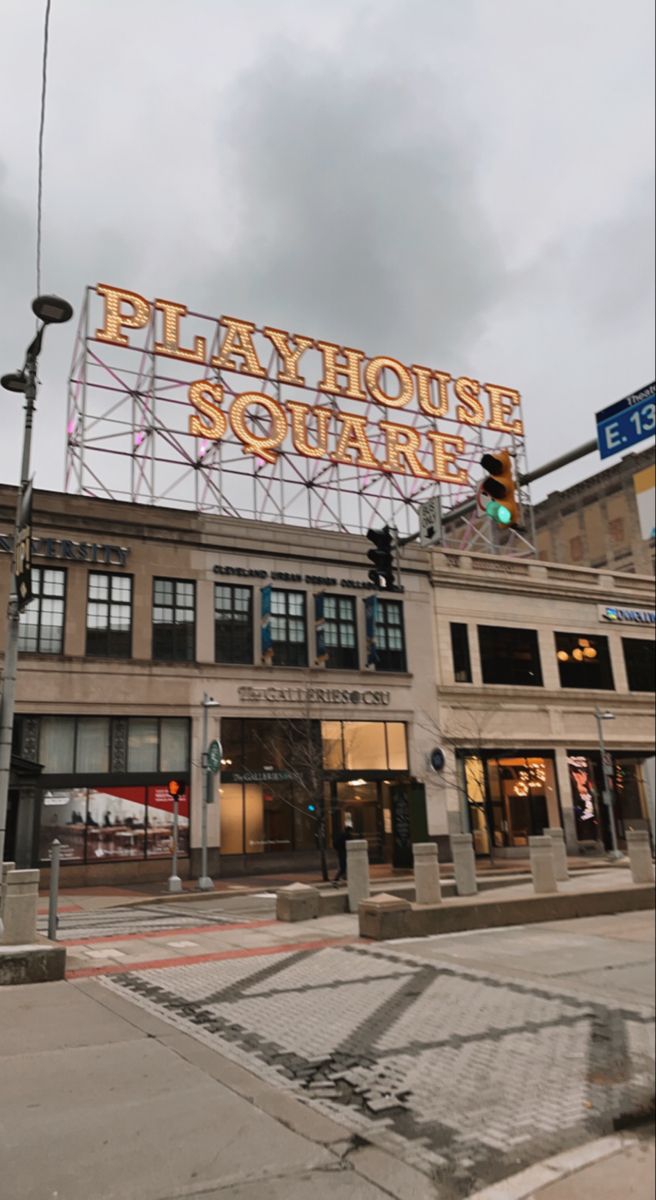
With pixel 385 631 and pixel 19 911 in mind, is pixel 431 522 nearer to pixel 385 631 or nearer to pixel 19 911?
pixel 19 911

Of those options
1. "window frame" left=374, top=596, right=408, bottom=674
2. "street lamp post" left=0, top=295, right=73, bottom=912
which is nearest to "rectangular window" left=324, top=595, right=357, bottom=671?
"window frame" left=374, top=596, right=408, bottom=674

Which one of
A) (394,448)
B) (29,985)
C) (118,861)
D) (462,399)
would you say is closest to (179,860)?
(118,861)

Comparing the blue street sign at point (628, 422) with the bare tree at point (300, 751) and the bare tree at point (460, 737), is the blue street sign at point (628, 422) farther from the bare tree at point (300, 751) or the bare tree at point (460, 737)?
the bare tree at point (460, 737)

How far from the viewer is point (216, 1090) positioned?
671 cm

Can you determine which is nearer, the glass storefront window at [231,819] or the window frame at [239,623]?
the glass storefront window at [231,819]

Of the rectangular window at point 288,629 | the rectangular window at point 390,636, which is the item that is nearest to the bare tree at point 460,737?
the rectangular window at point 390,636

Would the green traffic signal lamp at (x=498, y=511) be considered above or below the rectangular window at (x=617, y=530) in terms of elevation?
below

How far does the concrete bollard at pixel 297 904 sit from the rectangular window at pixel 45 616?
1503cm

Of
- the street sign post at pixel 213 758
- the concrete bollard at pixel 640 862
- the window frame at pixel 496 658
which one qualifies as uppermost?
the window frame at pixel 496 658

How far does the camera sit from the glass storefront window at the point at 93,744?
28266mm

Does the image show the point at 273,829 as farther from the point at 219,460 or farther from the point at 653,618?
the point at 653,618

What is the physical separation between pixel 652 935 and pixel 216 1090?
10505 millimetres

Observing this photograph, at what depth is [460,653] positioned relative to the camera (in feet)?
123

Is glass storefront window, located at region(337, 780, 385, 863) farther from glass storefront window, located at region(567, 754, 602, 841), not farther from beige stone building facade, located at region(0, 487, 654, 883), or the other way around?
glass storefront window, located at region(567, 754, 602, 841)
